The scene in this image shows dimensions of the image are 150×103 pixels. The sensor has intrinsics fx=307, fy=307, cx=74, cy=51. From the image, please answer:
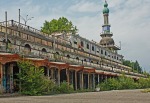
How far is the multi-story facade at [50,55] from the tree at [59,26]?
7.15 metres

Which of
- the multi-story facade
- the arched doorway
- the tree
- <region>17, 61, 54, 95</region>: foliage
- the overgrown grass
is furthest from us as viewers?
the tree

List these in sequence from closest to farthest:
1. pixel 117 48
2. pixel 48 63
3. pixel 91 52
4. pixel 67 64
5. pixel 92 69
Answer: pixel 48 63 < pixel 67 64 < pixel 92 69 < pixel 91 52 < pixel 117 48

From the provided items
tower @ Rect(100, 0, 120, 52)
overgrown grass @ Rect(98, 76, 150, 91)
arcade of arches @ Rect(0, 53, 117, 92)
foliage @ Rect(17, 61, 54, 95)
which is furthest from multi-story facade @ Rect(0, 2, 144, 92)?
tower @ Rect(100, 0, 120, 52)

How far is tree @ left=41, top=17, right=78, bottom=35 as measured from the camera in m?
80.4

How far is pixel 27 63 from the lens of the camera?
109ft

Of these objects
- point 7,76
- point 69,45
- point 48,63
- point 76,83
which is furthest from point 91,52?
point 7,76

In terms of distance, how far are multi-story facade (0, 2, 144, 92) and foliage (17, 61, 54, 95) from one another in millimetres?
1319

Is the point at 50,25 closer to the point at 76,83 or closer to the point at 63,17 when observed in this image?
the point at 63,17

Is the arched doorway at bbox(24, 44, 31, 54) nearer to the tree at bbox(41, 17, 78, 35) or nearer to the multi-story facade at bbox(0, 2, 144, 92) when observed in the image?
the multi-story facade at bbox(0, 2, 144, 92)

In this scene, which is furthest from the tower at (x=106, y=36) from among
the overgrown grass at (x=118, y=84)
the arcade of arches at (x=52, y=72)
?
the arcade of arches at (x=52, y=72)

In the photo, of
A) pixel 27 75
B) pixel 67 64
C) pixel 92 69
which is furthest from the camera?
pixel 92 69

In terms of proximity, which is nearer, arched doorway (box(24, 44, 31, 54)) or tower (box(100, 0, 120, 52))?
arched doorway (box(24, 44, 31, 54))

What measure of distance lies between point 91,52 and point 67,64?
35.9 m

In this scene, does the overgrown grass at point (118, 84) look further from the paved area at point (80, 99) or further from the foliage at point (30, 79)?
the paved area at point (80, 99)
